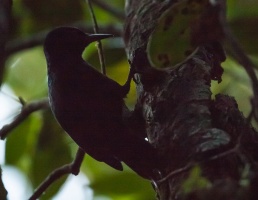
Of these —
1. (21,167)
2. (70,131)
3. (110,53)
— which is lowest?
(21,167)

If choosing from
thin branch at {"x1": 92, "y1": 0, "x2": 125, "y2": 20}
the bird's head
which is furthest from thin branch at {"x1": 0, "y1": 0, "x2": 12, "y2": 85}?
thin branch at {"x1": 92, "y1": 0, "x2": 125, "y2": 20}

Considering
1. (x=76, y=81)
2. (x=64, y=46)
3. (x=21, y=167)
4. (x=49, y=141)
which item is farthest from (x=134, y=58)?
(x=21, y=167)

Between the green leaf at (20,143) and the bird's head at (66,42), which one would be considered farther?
the green leaf at (20,143)

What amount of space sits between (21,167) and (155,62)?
2398 mm

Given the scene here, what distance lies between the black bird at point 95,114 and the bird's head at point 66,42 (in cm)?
12

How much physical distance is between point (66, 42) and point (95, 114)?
29.5 inches

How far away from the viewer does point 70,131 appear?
3271 mm

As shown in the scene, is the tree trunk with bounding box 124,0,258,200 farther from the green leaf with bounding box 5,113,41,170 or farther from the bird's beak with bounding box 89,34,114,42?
the green leaf with bounding box 5,113,41,170

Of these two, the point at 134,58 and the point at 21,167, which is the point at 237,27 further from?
the point at 21,167

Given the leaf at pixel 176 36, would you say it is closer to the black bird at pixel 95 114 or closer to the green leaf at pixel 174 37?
the green leaf at pixel 174 37

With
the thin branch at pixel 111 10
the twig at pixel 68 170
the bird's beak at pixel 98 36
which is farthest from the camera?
the thin branch at pixel 111 10

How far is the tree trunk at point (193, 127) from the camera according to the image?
1994 mm

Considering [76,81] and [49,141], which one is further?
[49,141]

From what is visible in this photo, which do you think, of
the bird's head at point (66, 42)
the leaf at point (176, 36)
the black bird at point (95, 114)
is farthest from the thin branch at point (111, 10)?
the leaf at point (176, 36)
